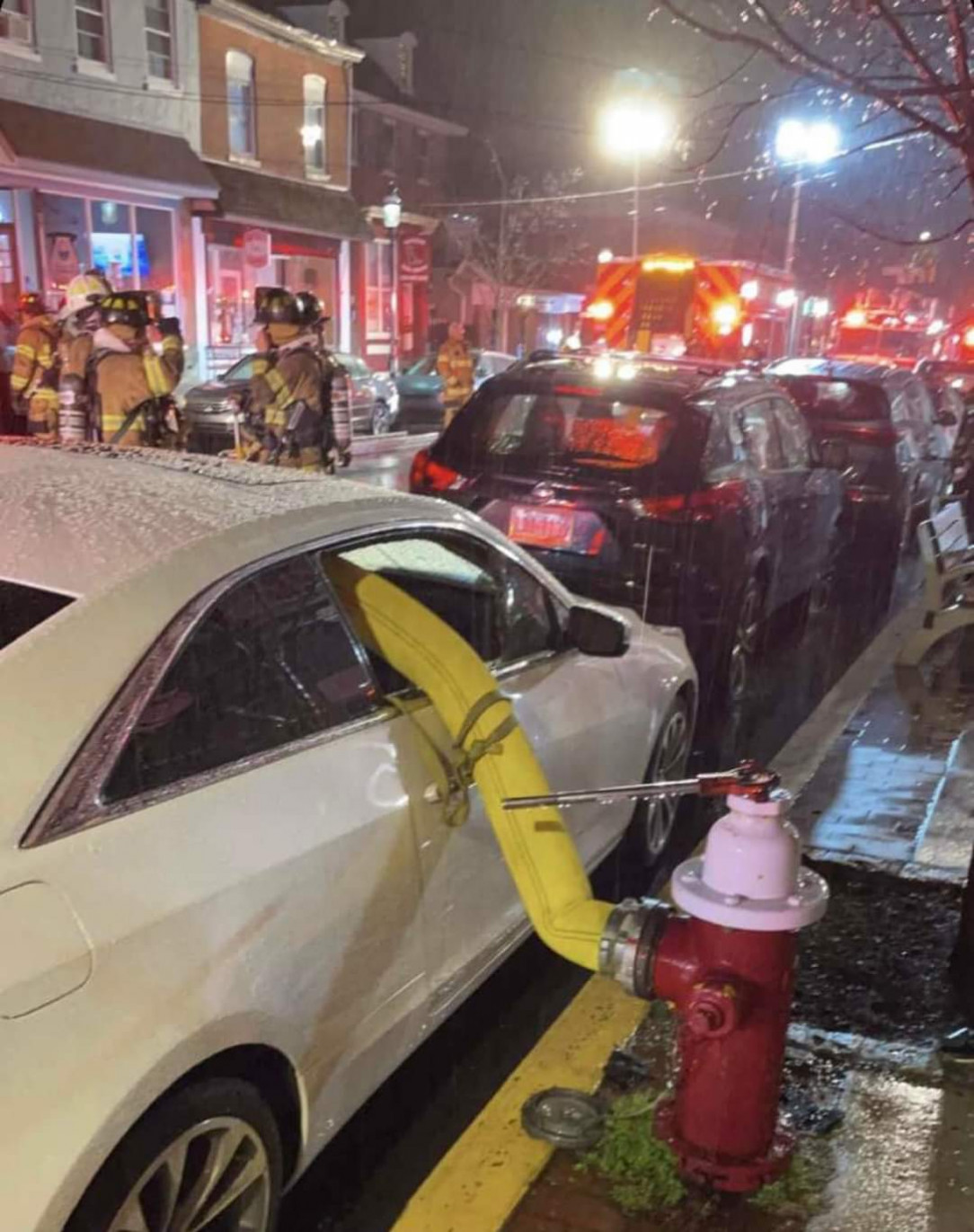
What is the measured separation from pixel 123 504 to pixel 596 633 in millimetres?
1602

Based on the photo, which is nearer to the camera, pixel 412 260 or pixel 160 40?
pixel 160 40

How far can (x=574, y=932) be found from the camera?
2.94 meters

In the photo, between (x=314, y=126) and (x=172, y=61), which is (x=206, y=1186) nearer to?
(x=172, y=61)

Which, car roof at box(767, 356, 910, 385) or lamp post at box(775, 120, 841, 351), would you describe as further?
lamp post at box(775, 120, 841, 351)

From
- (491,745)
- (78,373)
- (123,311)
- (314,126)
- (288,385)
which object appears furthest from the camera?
(314,126)

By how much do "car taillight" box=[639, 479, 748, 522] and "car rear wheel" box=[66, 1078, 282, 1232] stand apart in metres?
4.34

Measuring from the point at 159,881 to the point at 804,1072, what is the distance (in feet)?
6.81

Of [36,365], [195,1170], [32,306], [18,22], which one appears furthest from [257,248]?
[195,1170]

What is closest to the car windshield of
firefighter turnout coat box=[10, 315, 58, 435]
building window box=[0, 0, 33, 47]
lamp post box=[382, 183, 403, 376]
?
firefighter turnout coat box=[10, 315, 58, 435]

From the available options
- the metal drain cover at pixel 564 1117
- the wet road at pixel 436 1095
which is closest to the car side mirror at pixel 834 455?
the wet road at pixel 436 1095

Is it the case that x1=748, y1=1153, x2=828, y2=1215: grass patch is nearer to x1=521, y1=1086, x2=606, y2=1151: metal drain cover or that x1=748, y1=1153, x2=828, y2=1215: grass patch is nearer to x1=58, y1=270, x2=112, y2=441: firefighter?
x1=521, y1=1086, x2=606, y2=1151: metal drain cover

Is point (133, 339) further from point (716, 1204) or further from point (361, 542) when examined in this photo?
point (716, 1204)

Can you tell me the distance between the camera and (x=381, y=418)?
21344 mm

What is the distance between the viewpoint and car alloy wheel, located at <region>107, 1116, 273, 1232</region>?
7.09 ft
